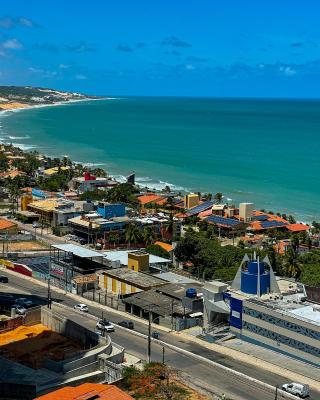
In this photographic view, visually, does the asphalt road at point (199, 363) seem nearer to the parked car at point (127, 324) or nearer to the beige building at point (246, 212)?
the parked car at point (127, 324)

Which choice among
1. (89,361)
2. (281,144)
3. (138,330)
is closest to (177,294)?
(138,330)

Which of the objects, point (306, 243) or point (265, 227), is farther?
point (265, 227)

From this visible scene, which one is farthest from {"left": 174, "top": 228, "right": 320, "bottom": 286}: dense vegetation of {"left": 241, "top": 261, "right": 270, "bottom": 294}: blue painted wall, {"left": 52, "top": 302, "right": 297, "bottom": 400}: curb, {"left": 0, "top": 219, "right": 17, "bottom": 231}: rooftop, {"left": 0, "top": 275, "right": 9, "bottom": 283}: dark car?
{"left": 0, "top": 219, "right": 17, "bottom": 231}: rooftop

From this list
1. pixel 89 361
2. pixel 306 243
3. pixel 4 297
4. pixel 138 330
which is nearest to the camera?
pixel 89 361

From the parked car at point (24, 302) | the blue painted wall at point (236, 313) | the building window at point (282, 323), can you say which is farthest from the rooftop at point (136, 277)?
the building window at point (282, 323)

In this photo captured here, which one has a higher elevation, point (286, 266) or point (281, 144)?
point (281, 144)

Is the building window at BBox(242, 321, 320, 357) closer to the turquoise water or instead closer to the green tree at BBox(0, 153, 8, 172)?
the turquoise water

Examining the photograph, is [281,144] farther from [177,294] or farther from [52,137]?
[177,294]

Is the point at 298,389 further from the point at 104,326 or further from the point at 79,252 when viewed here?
the point at 79,252
